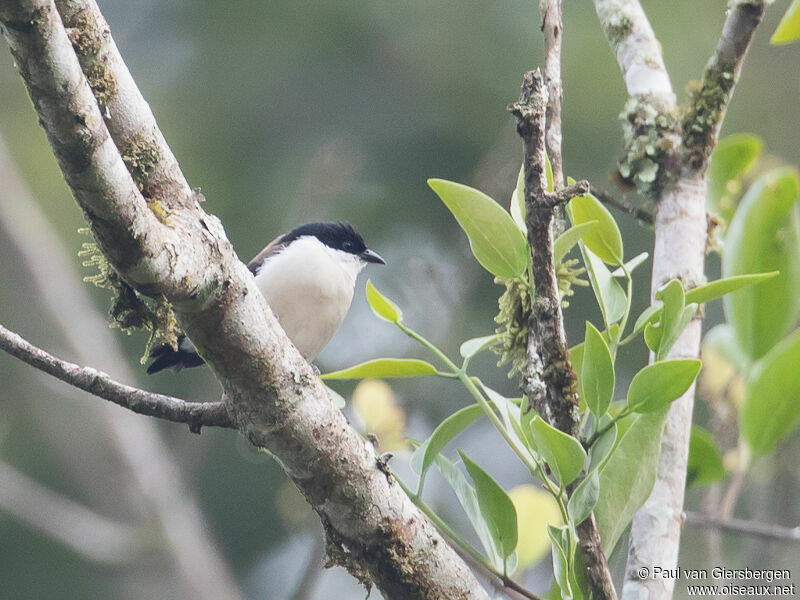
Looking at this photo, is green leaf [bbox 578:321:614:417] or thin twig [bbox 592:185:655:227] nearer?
green leaf [bbox 578:321:614:417]

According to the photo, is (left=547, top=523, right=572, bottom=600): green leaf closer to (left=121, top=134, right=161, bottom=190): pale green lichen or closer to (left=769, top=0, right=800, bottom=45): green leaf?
(left=121, top=134, right=161, bottom=190): pale green lichen

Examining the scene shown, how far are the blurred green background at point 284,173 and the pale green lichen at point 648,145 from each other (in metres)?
3.71

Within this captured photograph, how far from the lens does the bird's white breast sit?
4.30 metres

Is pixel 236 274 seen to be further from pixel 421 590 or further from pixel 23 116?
pixel 23 116

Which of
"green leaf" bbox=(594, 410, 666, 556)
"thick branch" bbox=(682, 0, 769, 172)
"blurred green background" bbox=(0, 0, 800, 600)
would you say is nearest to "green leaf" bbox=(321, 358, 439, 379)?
"green leaf" bbox=(594, 410, 666, 556)

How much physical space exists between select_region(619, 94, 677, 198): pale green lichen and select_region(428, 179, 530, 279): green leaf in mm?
1049

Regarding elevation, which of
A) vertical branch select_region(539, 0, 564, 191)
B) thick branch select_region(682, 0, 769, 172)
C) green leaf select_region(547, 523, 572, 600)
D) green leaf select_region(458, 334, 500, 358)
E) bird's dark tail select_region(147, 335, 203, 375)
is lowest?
green leaf select_region(547, 523, 572, 600)

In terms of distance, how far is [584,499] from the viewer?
1889 mm

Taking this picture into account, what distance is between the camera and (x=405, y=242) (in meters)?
8.53

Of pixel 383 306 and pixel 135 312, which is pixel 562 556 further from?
pixel 135 312

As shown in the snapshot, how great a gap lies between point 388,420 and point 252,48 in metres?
8.62

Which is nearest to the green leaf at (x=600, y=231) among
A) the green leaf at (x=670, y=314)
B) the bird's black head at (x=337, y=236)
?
the green leaf at (x=670, y=314)

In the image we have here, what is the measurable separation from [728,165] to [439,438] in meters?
1.43

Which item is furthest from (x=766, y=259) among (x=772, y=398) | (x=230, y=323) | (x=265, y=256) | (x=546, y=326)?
(x=265, y=256)
